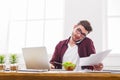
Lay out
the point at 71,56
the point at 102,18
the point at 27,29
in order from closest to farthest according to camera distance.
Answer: the point at 71,56 < the point at 102,18 < the point at 27,29

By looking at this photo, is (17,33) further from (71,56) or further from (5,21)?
(71,56)

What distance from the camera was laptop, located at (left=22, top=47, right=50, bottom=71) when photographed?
7.71ft

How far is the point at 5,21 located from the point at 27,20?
16.8 inches

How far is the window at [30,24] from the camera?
188 inches

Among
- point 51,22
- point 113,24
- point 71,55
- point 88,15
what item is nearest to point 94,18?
point 88,15

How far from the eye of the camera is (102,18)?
4320 mm

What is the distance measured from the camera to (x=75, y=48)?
3.35 m

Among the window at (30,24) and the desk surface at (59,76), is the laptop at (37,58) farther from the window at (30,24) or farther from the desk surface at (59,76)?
the window at (30,24)

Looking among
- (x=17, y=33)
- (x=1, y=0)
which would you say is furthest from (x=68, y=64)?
(x=1, y=0)

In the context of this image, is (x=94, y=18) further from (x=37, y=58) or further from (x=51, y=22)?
(x=37, y=58)

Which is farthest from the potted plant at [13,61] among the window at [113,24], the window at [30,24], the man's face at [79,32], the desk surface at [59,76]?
the window at [113,24]

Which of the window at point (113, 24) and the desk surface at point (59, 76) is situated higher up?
the window at point (113, 24)

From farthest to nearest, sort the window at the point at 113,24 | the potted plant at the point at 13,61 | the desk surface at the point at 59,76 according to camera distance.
Result: the window at the point at 113,24
the potted plant at the point at 13,61
the desk surface at the point at 59,76

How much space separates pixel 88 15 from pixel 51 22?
805 mm
